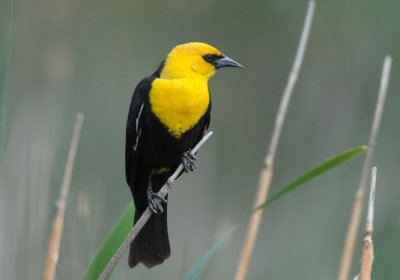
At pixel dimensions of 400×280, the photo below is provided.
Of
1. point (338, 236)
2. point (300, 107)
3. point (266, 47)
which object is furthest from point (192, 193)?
point (266, 47)

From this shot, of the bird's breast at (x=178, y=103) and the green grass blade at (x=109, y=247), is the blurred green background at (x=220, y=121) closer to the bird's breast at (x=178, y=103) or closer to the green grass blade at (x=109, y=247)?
the green grass blade at (x=109, y=247)

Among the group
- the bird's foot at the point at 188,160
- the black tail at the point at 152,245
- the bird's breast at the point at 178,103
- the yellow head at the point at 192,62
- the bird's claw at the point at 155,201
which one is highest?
the yellow head at the point at 192,62

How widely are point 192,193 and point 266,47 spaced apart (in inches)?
68.2

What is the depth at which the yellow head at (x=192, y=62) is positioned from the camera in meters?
2.82

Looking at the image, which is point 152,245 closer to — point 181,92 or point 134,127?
point 134,127

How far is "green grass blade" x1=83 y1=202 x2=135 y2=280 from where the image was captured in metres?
1.80

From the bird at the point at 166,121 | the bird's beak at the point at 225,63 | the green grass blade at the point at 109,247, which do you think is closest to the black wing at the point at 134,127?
the bird at the point at 166,121

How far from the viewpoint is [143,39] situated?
4.96 metres

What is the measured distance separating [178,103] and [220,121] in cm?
214

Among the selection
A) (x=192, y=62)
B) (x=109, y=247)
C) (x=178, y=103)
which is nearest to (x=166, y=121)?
(x=178, y=103)

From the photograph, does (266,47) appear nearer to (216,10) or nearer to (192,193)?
(216,10)

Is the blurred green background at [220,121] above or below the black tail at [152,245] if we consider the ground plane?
above

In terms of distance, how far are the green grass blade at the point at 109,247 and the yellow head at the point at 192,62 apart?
1071 millimetres

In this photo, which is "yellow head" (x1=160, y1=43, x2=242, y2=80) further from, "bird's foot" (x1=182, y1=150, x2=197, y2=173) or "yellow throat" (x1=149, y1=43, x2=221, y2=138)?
"bird's foot" (x1=182, y1=150, x2=197, y2=173)
